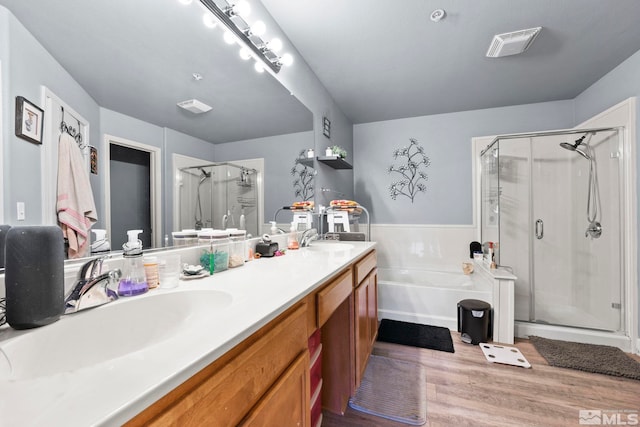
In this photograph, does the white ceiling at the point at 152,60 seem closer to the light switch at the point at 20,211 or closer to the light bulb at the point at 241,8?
the light bulb at the point at 241,8

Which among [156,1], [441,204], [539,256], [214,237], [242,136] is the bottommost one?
[539,256]

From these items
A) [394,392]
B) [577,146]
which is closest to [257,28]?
[394,392]

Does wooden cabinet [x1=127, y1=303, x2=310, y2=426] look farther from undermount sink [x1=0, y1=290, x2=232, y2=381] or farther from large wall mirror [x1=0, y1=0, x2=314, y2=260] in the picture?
large wall mirror [x1=0, y1=0, x2=314, y2=260]

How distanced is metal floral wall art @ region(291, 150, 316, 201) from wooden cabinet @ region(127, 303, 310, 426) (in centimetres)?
126

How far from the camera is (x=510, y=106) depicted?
3.06m

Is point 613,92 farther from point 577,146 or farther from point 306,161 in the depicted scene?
point 306,161

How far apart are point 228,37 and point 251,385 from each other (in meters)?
1.53

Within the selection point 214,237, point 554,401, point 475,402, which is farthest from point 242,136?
point 554,401

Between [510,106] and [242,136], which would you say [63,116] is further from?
[510,106]

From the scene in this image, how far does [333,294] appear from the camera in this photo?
3.71 ft

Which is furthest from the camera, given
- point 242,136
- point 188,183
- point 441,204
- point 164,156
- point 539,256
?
point 441,204

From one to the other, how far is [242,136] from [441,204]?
2.69 metres

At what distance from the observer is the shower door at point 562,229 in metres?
2.29

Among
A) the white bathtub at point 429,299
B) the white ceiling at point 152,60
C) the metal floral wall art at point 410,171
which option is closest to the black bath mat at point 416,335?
the white bathtub at point 429,299
